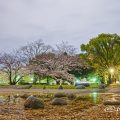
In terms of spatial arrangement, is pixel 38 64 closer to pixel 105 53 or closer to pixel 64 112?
pixel 105 53

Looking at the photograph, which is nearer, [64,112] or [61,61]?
[64,112]

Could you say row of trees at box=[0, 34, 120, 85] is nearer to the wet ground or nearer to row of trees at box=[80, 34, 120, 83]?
row of trees at box=[80, 34, 120, 83]

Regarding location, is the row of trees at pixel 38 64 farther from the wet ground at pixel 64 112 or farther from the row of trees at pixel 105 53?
the wet ground at pixel 64 112

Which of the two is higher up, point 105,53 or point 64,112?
point 105,53

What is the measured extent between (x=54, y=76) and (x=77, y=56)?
9951 millimetres

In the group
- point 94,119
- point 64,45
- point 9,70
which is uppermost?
point 64,45

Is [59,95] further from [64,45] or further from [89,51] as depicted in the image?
[64,45]

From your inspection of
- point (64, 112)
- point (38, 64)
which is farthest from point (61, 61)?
point (64, 112)

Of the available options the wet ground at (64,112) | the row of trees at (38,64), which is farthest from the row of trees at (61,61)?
the wet ground at (64,112)

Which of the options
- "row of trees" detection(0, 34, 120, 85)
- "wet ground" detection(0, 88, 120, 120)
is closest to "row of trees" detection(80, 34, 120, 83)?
"row of trees" detection(0, 34, 120, 85)

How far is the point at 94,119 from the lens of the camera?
42.7 ft

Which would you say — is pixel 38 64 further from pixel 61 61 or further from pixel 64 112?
pixel 64 112

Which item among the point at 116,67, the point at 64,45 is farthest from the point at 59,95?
the point at 64,45

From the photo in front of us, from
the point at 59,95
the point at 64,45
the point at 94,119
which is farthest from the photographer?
the point at 64,45
